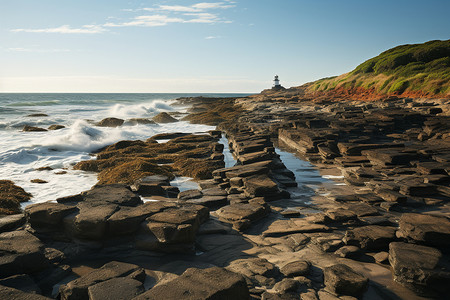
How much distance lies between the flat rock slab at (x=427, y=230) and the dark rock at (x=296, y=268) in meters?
1.46

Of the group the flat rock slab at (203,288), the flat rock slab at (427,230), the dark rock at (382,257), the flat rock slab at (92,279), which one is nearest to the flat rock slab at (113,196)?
the flat rock slab at (92,279)

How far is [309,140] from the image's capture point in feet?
40.6

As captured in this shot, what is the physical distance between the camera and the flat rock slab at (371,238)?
4.11 m

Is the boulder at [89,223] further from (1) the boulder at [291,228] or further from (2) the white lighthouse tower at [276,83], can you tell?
(2) the white lighthouse tower at [276,83]

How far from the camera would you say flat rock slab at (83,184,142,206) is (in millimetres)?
5395

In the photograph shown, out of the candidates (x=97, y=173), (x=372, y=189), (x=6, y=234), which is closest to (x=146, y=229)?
(x=6, y=234)

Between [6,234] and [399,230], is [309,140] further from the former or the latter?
[6,234]

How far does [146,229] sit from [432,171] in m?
6.86

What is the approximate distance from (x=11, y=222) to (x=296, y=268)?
4373mm

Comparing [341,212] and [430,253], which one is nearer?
[430,253]

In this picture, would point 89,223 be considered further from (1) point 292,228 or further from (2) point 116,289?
(1) point 292,228

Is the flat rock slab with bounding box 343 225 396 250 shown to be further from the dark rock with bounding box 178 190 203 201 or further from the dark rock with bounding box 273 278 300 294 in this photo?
the dark rock with bounding box 178 190 203 201

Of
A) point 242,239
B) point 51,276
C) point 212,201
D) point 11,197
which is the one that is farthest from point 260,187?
point 11,197

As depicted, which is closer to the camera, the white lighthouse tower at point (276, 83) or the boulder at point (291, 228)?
the boulder at point (291, 228)
